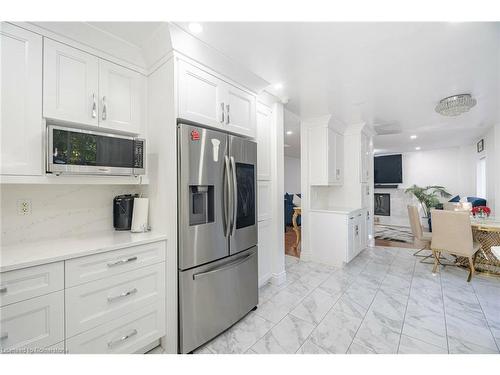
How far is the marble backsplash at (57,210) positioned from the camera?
4.80 feet

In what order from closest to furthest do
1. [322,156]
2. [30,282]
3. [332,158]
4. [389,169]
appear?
[30,282]
[322,156]
[332,158]
[389,169]

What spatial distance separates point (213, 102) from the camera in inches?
72.9

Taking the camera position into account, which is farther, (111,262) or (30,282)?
(111,262)

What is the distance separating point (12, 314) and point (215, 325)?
1.22m

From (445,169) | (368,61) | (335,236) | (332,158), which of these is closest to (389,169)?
(445,169)

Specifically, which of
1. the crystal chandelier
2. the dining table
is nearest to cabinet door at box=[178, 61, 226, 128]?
the crystal chandelier

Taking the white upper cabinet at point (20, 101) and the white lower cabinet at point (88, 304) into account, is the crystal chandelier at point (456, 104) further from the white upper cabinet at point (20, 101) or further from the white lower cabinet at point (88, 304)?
the white upper cabinet at point (20, 101)

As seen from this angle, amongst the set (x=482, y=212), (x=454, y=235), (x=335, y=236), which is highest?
(x=482, y=212)

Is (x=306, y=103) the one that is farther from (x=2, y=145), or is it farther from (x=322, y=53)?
(x=2, y=145)

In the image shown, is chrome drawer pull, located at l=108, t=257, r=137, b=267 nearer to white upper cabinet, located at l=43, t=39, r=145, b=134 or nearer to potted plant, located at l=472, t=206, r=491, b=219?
white upper cabinet, located at l=43, t=39, r=145, b=134

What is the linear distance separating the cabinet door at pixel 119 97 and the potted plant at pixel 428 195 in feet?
24.1

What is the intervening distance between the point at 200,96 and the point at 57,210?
4.52 feet

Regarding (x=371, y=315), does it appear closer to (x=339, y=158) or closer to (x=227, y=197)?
(x=227, y=197)

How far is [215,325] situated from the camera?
5.81 feet
